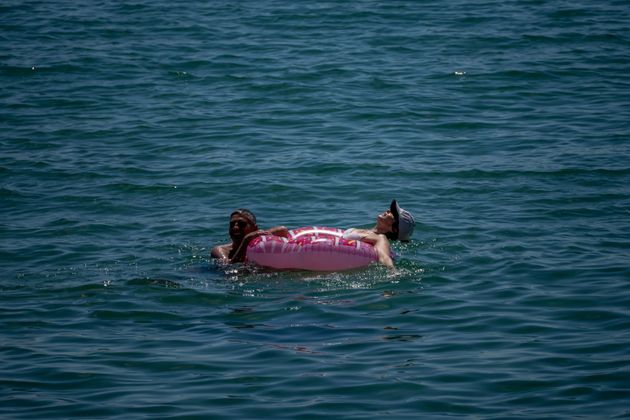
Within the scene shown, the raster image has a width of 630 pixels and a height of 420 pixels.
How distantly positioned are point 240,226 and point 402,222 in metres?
1.83

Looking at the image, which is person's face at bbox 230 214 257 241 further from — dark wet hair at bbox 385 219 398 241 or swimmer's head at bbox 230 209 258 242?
dark wet hair at bbox 385 219 398 241

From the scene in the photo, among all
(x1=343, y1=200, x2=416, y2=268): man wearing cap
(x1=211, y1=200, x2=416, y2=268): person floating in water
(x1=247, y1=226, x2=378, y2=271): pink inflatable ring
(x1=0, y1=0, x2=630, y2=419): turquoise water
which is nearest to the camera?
(x1=0, y1=0, x2=630, y2=419): turquoise water

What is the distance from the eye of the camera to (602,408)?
7312 millimetres

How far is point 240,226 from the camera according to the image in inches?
431

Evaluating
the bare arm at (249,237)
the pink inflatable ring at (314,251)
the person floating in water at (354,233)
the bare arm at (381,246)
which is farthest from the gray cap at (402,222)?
the bare arm at (249,237)

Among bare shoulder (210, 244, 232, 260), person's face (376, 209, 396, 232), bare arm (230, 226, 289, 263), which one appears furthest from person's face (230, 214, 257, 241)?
person's face (376, 209, 396, 232)

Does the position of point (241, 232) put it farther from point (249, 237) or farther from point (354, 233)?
point (354, 233)

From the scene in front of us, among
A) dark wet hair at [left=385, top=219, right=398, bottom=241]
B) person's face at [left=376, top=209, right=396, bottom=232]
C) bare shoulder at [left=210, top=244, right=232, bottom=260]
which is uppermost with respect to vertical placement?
person's face at [left=376, top=209, right=396, bottom=232]

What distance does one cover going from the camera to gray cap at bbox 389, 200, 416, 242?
1115 cm

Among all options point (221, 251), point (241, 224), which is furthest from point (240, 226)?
point (221, 251)

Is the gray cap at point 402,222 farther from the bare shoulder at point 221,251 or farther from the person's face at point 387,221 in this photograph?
the bare shoulder at point 221,251

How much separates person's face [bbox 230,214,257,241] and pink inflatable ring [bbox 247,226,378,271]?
0.36m

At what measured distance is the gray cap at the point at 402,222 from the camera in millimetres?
11148

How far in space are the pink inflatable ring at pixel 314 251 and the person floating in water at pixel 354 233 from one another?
134 mm
